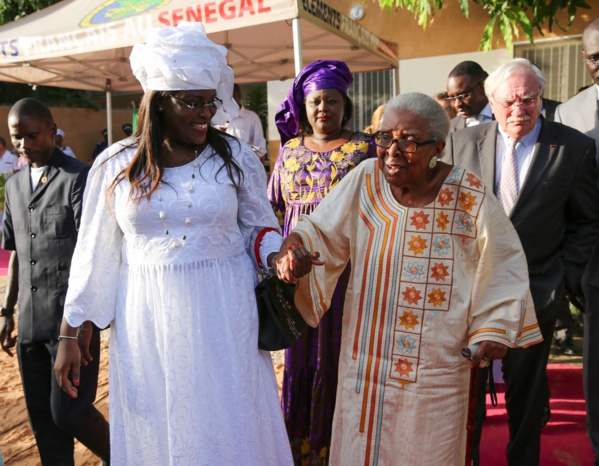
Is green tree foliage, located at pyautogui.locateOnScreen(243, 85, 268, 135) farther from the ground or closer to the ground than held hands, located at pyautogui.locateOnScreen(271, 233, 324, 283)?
farther from the ground

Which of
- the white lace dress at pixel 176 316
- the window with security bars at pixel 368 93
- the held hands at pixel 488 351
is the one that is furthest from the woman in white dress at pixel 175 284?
the window with security bars at pixel 368 93

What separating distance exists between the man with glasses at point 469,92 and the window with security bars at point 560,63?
18.1 feet

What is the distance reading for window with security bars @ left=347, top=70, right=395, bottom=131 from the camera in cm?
1106

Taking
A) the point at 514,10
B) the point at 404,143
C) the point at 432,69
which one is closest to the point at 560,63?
the point at 514,10

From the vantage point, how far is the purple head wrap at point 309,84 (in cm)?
355

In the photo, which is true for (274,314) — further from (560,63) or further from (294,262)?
(560,63)

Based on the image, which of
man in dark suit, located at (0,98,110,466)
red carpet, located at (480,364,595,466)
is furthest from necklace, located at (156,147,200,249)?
red carpet, located at (480,364,595,466)

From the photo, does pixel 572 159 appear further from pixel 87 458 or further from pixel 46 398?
pixel 87 458

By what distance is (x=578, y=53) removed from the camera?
366 inches

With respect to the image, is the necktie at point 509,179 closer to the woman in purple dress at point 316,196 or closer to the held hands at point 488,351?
the woman in purple dress at point 316,196

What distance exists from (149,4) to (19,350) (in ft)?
14.4

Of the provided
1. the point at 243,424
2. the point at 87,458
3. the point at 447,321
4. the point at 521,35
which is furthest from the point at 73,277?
Result: the point at 521,35

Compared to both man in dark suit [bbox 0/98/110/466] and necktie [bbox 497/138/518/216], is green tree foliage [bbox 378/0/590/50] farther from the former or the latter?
man in dark suit [bbox 0/98/110/466]

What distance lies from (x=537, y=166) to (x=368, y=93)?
848 centimetres
